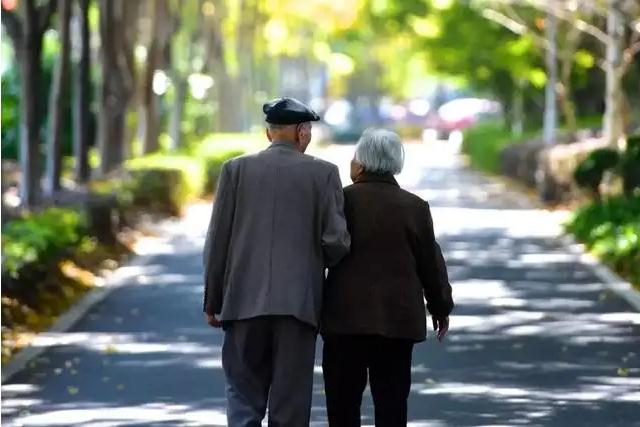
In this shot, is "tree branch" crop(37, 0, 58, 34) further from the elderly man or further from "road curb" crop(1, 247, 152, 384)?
the elderly man

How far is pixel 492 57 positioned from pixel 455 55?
3.71 m

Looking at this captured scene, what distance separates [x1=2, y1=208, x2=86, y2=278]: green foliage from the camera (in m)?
16.1

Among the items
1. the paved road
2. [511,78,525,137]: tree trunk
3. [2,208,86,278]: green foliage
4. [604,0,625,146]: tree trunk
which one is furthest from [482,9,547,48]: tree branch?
[2,208,86,278]: green foliage

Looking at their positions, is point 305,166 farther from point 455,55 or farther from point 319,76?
point 319,76

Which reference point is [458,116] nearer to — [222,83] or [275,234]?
[222,83]

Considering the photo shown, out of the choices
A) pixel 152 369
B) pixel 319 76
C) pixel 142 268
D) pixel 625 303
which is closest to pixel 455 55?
pixel 142 268

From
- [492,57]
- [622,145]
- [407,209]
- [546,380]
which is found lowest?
[546,380]

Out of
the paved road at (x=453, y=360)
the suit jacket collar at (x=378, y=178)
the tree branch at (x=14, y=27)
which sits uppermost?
the tree branch at (x=14, y=27)

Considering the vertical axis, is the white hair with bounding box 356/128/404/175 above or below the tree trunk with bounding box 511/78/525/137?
below

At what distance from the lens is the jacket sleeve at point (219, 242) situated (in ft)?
26.9

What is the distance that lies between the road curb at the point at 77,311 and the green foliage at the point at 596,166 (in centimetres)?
593

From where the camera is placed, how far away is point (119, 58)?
31.8 m

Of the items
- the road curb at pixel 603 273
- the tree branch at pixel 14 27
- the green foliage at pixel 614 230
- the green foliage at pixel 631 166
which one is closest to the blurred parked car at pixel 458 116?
the green foliage at pixel 614 230

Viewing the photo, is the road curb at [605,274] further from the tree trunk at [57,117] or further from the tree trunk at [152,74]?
the tree trunk at [152,74]
